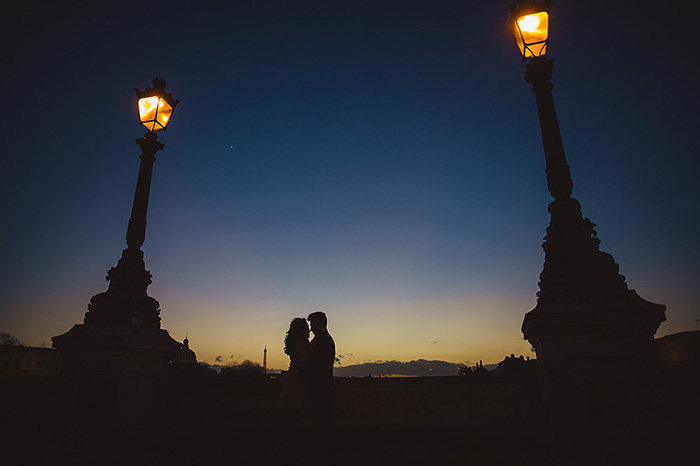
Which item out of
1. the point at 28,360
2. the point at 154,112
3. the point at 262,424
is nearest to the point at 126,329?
the point at 262,424

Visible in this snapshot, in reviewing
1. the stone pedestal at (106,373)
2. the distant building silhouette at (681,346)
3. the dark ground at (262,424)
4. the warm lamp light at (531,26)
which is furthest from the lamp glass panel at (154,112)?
the distant building silhouette at (681,346)

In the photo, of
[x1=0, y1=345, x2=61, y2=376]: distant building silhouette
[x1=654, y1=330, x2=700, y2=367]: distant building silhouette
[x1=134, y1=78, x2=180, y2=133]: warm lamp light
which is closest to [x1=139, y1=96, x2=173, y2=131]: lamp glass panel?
[x1=134, y1=78, x2=180, y2=133]: warm lamp light

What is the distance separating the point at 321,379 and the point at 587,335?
3044mm

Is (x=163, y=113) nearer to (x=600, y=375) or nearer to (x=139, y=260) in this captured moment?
(x=139, y=260)

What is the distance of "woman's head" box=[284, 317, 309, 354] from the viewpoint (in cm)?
484

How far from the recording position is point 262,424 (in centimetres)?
612

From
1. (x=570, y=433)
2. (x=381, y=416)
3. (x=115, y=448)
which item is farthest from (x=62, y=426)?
(x=570, y=433)

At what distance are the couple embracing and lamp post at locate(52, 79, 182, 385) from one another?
2.63 m

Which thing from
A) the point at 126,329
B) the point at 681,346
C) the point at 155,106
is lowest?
the point at 126,329

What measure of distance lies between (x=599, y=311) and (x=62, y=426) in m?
7.11

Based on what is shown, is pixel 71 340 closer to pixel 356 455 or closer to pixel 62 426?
pixel 62 426

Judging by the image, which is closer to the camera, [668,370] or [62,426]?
[668,370]

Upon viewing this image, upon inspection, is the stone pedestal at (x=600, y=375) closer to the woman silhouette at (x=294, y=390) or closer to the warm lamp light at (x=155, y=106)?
the woman silhouette at (x=294, y=390)

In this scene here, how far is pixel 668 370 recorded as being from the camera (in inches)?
175
